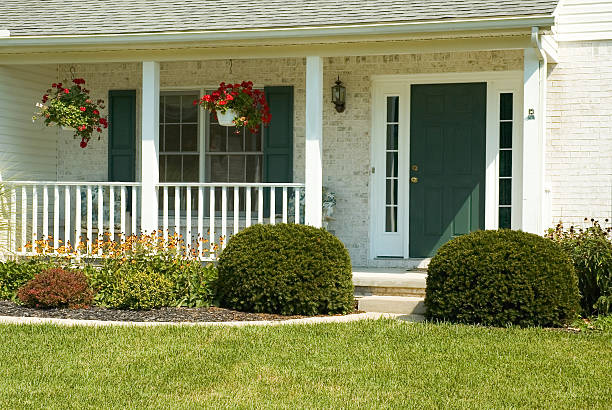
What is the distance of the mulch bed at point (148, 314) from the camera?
8578 millimetres

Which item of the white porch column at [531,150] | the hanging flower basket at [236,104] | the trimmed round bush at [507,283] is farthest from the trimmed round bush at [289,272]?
the white porch column at [531,150]

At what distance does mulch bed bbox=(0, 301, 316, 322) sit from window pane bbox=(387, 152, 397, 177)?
123 inches

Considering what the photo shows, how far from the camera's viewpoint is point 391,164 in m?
11.2

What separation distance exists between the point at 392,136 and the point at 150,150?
3172mm

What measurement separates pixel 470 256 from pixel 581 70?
3452 mm

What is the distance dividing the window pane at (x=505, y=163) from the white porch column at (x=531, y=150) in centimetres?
172

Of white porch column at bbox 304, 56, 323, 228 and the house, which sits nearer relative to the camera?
the house

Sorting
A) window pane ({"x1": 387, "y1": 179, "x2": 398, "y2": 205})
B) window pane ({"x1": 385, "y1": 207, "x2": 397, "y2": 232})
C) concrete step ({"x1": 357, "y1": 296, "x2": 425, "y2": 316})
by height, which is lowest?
concrete step ({"x1": 357, "y1": 296, "x2": 425, "y2": 316})

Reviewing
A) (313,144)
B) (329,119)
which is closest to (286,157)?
(329,119)

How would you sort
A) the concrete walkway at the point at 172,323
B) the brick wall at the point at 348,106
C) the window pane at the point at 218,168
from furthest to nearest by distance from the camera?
the window pane at the point at 218,168 → the brick wall at the point at 348,106 → the concrete walkway at the point at 172,323

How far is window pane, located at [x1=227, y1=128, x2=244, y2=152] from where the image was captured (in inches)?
455

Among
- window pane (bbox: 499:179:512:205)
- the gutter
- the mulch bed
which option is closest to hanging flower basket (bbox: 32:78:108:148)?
the gutter

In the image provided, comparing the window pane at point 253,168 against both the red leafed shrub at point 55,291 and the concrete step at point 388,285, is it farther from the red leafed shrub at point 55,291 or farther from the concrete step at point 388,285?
the red leafed shrub at point 55,291

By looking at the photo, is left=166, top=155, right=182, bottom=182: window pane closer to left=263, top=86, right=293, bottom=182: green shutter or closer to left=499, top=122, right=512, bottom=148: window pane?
left=263, top=86, right=293, bottom=182: green shutter
